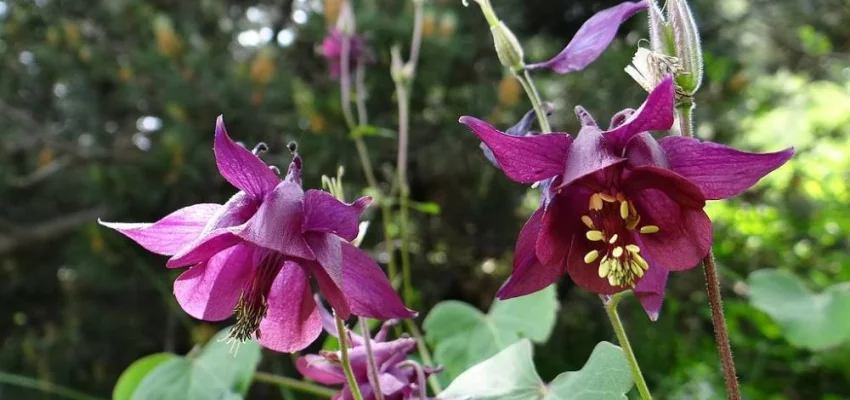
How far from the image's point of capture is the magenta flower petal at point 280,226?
1.07ft

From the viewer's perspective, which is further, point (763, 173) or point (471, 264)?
point (471, 264)

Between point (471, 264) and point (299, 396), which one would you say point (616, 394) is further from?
point (471, 264)

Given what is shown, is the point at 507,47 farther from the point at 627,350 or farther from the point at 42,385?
the point at 42,385

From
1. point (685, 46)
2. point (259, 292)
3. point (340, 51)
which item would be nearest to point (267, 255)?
point (259, 292)

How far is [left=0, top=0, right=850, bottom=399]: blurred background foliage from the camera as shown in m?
1.37

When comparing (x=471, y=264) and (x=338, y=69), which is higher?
(x=338, y=69)

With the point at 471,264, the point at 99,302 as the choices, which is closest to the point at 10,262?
the point at 99,302

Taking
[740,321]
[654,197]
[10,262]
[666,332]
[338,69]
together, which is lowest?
[740,321]

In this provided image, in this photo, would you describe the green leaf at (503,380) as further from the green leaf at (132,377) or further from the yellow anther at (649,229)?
the green leaf at (132,377)

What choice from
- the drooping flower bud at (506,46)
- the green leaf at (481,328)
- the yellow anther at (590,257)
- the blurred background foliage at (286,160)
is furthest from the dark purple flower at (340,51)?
the yellow anther at (590,257)

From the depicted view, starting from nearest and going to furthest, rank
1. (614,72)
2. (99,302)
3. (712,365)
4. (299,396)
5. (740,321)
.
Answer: (299,396)
(712,365)
(614,72)
(740,321)
(99,302)

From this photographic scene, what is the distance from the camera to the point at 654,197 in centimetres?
37

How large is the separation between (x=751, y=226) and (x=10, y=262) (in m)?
1.97

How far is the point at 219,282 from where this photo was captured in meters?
0.38
